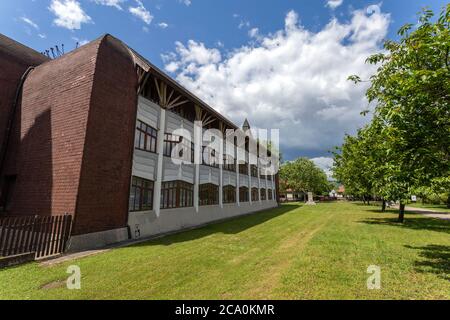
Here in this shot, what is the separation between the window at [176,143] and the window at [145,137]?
1057 millimetres

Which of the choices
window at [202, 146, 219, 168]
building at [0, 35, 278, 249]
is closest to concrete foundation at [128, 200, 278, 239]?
building at [0, 35, 278, 249]

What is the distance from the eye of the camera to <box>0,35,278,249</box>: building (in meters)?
11.0

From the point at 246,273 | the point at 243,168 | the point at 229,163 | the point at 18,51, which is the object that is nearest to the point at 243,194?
the point at 243,168

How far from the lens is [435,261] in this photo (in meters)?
8.14

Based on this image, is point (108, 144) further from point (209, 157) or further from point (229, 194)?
point (229, 194)

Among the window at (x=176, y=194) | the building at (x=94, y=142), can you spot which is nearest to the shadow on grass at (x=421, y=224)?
the window at (x=176, y=194)

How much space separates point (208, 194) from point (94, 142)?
11.9 m

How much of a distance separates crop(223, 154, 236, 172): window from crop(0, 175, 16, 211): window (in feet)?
54.3

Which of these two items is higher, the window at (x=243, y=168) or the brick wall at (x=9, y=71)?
the brick wall at (x=9, y=71)

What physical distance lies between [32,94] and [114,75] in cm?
575

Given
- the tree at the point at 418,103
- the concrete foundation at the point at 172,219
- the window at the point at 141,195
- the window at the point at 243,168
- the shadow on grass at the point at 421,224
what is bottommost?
the shadow on grass at the point at 421,224

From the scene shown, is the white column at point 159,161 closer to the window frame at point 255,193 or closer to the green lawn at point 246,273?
the green lawn at point 246,273

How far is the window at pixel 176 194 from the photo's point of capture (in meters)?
15.6
